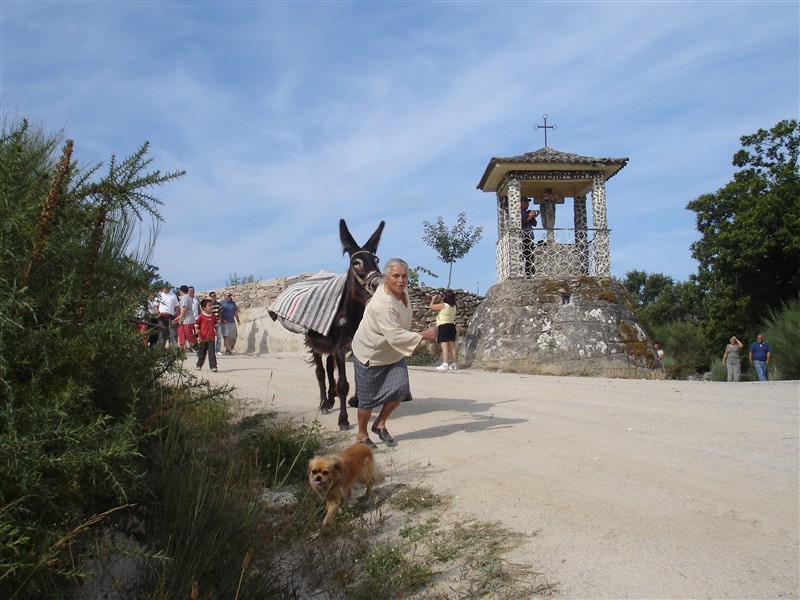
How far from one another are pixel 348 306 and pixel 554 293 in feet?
32.9

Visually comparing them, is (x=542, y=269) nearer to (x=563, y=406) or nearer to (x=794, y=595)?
(x=563, y=406)

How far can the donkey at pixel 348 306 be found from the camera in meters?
8.11

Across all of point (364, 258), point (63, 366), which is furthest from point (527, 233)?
point (63, 366)

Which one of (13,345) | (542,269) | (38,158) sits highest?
(542,269)

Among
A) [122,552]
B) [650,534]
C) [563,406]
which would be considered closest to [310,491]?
[122,552]

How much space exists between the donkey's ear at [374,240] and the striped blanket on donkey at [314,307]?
0.52 m

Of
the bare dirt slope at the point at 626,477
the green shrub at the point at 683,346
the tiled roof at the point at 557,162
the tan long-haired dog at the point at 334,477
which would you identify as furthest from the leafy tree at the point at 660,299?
the tan long-haired dog at the point at 334,477

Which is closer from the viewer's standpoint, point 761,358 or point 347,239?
point 347,239

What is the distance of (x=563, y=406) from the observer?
347 inches

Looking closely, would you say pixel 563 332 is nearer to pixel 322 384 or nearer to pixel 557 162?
pixel 557 162

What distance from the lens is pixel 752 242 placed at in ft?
79.4

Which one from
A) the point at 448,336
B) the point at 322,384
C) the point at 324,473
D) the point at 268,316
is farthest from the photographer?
the point at 268,316

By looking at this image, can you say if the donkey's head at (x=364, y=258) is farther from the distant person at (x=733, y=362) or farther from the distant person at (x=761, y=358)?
the distant person at (x=733, y=362)

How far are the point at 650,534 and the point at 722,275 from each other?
79.0ft
